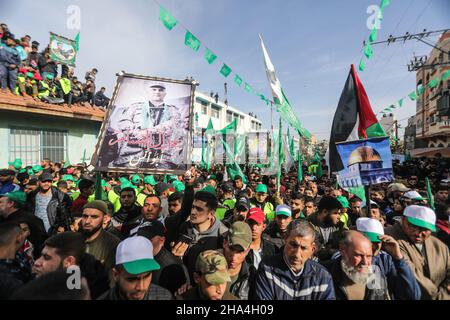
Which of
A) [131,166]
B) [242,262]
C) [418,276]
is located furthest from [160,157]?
[418,276]

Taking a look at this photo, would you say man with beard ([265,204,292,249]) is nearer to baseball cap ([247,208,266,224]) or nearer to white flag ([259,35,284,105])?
baseball cap ([247,208,266,224])

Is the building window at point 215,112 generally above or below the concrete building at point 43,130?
above

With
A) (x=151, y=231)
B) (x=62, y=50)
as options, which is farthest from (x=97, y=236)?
(x=62, y=50)

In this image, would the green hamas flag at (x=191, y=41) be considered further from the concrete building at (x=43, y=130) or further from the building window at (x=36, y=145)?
the building window at (x=36, y=145)

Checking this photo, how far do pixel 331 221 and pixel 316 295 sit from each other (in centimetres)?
205

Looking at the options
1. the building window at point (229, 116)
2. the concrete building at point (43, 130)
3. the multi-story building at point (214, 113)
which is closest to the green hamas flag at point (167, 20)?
the concrete building at point (43, 130)

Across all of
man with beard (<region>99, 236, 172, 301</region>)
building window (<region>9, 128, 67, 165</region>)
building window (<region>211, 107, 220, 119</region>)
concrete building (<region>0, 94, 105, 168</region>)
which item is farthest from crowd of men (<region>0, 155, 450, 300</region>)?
building window (<region>211, 107, 220, 119</region>)

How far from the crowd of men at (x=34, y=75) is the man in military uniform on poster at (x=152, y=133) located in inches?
380

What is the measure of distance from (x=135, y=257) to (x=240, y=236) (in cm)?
101

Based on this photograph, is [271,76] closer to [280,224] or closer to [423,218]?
[280,224]

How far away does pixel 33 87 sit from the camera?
10.8 metres

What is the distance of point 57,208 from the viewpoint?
4449 millimetres

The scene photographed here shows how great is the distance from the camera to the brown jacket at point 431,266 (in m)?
2.39
